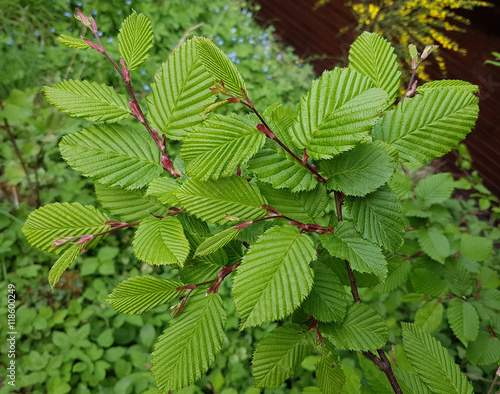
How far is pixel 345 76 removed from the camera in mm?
577

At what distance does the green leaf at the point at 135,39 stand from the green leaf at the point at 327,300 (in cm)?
55

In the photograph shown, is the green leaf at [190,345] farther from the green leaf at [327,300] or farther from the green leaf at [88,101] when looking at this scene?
the green leaf at [88,101]

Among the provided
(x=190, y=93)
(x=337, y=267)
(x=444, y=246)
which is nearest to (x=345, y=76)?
(x=190, y=93)

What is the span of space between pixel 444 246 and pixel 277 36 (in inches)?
168

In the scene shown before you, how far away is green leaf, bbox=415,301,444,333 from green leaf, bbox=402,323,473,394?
849 millimetres

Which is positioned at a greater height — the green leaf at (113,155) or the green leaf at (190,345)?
the green leaf at (113,155)

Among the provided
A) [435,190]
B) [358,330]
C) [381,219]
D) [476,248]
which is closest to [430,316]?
[476,248]

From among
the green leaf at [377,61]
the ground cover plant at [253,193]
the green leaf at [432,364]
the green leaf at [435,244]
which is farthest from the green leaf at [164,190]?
the green leaf at [435,244]

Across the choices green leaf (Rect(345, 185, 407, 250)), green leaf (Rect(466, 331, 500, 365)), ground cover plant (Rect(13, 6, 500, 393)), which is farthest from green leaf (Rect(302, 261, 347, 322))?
green leaf (Rect(466, 331, 500, 365))

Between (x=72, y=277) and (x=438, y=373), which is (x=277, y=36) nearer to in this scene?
(x=72, y=277)

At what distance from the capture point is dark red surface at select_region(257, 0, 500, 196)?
3807 mm

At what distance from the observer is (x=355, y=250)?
61cm

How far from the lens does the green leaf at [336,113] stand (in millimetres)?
553

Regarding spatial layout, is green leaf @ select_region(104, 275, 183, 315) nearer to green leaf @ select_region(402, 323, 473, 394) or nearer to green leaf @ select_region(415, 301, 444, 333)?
green leaf @ select_region(402, 323, 473, 394)
